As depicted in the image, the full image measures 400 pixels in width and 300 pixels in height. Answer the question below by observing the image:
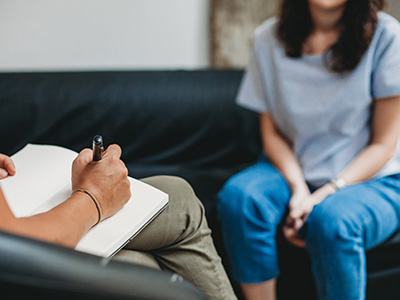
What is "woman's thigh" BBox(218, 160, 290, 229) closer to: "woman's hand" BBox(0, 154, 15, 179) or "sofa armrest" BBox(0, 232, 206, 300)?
"woman's hand" BBox(0, 154, 15, 179)

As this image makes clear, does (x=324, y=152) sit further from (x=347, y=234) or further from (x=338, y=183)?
(x=347, y=234)

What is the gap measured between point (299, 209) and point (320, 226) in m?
0.10

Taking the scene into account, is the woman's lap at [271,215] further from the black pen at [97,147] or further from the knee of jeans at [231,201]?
the black pen at [97,147]

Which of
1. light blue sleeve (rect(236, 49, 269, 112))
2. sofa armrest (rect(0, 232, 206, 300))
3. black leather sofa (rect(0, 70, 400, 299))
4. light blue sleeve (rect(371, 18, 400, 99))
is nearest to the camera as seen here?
sofa armrest (rect(0, 232, 206, 300))

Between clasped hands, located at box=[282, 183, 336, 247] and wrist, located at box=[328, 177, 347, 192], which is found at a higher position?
wrist, located at box=[328, 177, 347, 192]

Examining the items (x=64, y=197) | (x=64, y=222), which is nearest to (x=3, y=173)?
(x=64, y=197)

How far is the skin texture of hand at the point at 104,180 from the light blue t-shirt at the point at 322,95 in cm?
63

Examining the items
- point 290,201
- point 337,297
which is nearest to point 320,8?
point 290,201

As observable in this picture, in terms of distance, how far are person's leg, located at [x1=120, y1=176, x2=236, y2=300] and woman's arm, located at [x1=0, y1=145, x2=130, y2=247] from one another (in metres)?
0.09

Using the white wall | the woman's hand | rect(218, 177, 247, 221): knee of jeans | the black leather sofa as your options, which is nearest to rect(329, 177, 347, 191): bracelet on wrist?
rect(218, 177, 247, 221): knee of jeans

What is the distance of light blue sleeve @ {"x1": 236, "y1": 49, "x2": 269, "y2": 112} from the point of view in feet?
4.50

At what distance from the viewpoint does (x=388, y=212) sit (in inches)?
44.5

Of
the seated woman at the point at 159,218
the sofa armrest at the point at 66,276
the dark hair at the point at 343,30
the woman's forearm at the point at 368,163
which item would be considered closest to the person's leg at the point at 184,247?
the seated woman at the point at 159,218

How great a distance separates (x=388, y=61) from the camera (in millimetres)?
1186
